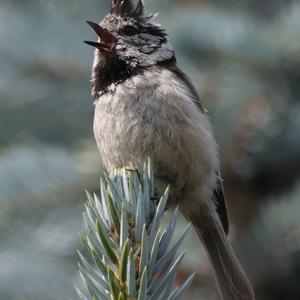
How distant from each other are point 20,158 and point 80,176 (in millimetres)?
251

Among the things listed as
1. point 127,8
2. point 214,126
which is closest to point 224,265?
point 214,126

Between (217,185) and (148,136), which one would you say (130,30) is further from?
(217,185)

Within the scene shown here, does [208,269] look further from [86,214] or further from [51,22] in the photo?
[86,214]

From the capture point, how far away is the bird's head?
9.95 ft

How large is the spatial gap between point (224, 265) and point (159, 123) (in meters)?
0.69

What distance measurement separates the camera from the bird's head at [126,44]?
9.95 feet

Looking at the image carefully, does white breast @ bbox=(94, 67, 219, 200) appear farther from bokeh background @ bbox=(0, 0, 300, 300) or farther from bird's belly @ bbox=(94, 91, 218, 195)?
bokeh background @ bbox=(0, 0, 300, 300)

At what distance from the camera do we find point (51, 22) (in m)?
2.96

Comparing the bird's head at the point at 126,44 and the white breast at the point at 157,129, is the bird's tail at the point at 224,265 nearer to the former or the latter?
the white breast at the point at 157,129

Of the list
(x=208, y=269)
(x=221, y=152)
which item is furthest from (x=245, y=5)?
(x=208, y=269)

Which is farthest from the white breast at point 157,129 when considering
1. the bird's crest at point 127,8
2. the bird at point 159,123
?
the bird's crest at point 127,8

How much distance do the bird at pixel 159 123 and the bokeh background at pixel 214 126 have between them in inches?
3.3

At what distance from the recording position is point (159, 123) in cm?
279

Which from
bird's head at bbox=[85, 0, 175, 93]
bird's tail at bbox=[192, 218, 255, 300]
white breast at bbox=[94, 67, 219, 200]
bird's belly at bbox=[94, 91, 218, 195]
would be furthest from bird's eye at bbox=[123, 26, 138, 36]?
bird's tail at bbox=[192, 218, 255, 300]
